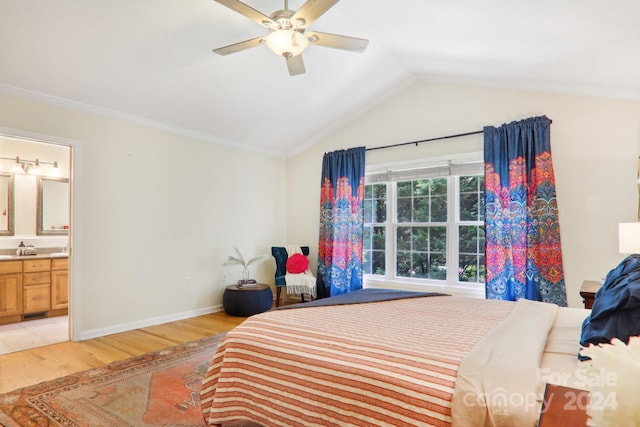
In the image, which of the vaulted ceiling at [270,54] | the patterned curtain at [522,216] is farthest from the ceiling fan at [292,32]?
the patterned curtain at [522,216]

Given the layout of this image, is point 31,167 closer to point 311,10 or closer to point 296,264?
point 296,264

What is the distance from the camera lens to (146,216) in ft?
13.8

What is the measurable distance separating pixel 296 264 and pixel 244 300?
88 cm

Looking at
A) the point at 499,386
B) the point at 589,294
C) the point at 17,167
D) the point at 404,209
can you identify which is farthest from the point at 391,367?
the point at 17,167

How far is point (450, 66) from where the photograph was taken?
13.0 ft

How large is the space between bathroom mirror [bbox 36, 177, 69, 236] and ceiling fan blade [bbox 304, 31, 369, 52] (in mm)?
4643

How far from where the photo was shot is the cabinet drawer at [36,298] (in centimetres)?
448

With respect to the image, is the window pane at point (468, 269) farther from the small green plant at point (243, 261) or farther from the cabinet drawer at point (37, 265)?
the cabinet drawer at point (37, 265)

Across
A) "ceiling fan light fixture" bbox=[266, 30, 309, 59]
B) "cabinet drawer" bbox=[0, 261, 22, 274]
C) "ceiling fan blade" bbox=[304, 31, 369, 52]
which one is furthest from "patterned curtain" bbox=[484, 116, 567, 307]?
"cabinet drawer" bbox=[0, 261, 22, 274]

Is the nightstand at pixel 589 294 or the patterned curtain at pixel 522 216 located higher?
the patterned curtain at pixel 522 216

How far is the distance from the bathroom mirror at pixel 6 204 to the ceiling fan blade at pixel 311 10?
185 inches

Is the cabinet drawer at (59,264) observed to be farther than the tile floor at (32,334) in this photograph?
Yes

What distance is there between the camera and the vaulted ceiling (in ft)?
8.61

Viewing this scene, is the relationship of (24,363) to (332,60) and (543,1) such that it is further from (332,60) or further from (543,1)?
(543,1)
